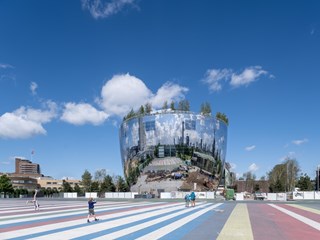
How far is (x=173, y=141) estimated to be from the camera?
98.9 m

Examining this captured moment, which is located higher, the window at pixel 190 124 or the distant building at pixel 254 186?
the window at pixel 190 124

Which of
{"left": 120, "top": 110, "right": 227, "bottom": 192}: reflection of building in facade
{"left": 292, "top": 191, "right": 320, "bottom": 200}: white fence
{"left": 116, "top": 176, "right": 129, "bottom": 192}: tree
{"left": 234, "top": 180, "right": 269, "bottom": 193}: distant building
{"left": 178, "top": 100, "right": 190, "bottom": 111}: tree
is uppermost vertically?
{"left": 178, "top": 100, "right": 190, "bottom": 111}: tree

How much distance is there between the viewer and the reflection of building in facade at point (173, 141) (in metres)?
98.6

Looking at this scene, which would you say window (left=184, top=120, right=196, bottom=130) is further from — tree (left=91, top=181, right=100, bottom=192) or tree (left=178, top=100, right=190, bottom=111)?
tree (left=91, top=181, right=100, bottom=192)

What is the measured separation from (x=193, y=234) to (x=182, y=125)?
283ft

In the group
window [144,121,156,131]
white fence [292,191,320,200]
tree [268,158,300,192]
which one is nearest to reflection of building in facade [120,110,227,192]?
window [144,121,156,131]

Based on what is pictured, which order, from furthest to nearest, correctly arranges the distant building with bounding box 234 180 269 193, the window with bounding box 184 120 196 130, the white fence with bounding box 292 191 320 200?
the distant building with bounding box 234 180 269 193 → the window with bounding box 184 120 196 130 → the white fence with bounding box 292 191 320 200

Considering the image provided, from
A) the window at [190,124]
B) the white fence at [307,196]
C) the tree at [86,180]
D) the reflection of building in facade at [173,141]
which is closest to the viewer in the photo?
the white fence at [307,196]

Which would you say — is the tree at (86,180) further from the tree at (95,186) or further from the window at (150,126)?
the window at (150,126)

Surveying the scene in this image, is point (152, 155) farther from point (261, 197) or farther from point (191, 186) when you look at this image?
point (261, 197)

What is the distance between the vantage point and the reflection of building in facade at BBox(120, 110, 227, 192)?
98.6 meters

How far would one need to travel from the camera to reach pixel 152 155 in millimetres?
99812

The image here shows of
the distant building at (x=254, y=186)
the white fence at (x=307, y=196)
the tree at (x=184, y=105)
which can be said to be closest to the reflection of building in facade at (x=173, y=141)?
the tree at (x=184, y=105)

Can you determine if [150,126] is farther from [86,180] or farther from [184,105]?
[86,180]
